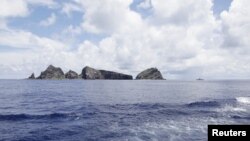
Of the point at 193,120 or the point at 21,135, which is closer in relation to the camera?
the point at 21,135

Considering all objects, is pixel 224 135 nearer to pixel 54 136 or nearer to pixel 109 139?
pixel 109 139

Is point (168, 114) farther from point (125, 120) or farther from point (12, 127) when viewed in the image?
point (12, 127)

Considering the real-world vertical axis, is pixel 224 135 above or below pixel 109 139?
above

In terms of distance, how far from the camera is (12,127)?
Result: 139ft

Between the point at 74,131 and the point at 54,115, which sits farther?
the point at 54,115

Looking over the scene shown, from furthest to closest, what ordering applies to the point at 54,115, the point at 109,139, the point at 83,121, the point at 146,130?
the point at 54,115
the point at 83,121
the point at 146,130
the point at 109,139

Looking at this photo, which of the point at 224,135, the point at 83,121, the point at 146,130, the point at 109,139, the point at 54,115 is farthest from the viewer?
the point at 54,115

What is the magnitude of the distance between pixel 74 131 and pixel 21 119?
15937mm

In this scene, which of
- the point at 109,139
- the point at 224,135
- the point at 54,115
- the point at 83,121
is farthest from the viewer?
the point at 54,115

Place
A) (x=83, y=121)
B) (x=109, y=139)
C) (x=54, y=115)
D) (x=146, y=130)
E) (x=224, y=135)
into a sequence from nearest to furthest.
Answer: (x=224, y=135)
(x=109, y=139)
(x=146, y=130)
(x=83, y=121)
(x=54, y=115)

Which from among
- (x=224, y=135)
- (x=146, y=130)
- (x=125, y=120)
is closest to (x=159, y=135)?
(x=146, y=130)

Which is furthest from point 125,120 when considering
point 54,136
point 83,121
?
point 54,136

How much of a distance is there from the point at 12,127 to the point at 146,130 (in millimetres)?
21191

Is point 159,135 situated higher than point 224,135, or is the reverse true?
point 224,135
